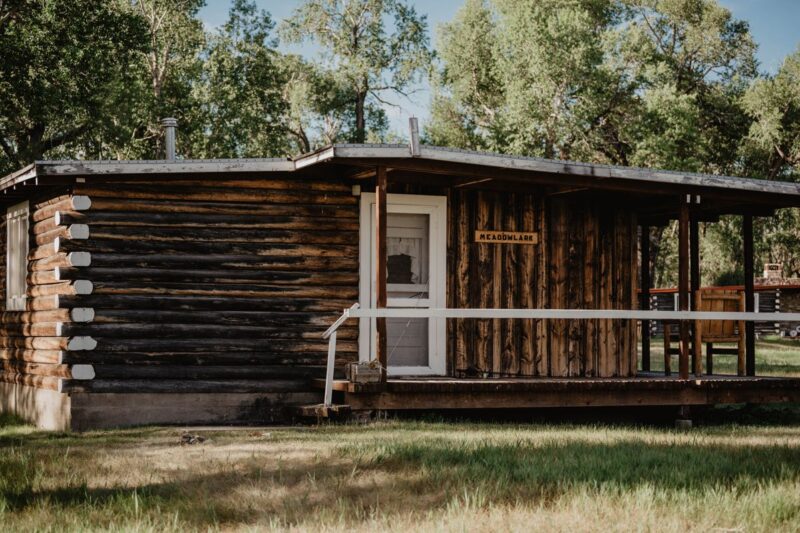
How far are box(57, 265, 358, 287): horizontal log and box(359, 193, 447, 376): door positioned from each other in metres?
0.70

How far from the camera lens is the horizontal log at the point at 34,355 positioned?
1285cm

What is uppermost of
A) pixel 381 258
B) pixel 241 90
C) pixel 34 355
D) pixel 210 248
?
pixel 241 90

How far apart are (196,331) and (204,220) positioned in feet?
4.50

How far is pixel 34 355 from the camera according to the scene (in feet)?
46.3

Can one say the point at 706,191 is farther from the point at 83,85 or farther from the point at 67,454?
the point at 83,85

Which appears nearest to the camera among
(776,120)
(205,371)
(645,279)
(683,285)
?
(205,371)

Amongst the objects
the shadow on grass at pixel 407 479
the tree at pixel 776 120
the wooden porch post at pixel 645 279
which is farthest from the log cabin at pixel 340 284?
the tree at pixel 776 120

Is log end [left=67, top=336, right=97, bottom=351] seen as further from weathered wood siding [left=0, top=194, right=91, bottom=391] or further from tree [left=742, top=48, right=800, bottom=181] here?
tree [left=742, top=48, right=800, bottom=181]

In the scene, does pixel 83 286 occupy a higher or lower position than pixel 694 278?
lower

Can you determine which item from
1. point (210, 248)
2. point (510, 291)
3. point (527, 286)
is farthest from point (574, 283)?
point (210, 248)

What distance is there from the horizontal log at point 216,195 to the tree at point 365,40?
100 feet

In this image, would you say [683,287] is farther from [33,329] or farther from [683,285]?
[33,329]

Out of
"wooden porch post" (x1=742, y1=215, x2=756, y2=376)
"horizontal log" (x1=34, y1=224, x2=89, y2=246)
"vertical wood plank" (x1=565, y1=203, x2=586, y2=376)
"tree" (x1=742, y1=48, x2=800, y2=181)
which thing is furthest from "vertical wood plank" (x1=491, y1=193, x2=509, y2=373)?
"tree" (x1=742, y1=48, x2=800, y2=181)

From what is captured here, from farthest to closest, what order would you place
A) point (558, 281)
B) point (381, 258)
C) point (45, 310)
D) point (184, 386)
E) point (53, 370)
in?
point (558, 281) → point (45, 310) → point (53, 370) → point (184, 386) → point (381, 258)
